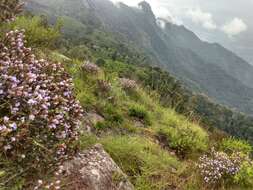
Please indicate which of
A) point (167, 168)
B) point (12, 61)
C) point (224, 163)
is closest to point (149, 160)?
point (167, 168)

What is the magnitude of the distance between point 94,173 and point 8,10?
2.88 metres

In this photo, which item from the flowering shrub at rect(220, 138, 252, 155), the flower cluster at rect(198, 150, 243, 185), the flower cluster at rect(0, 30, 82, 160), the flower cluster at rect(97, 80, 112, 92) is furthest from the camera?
the flower cluster at rect(97, 80, 112, 92)

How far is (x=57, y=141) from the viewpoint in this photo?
189 inches

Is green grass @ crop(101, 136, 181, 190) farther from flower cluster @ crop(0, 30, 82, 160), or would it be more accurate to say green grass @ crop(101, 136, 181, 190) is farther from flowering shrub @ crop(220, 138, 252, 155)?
flowering shrub @ crop(220, 138, 252, 155)

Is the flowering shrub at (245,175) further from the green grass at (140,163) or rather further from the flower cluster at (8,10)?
the flower cluster at (8,10)

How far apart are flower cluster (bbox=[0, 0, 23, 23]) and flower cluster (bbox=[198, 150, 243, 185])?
475 cm

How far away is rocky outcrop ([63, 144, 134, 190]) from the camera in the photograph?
18.3 ft

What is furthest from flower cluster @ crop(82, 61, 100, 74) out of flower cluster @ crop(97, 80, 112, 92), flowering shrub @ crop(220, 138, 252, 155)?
flowering shrub @ crop(220, 138, 252, 155)

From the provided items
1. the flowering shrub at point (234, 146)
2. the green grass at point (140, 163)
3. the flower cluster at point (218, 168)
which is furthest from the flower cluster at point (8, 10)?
the flowering shrub at point (234, 146)

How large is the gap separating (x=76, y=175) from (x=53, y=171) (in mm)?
1298

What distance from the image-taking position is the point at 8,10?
21.2 ft

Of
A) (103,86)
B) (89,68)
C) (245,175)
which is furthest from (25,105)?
(89,68)

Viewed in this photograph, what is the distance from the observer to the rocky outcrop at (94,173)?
5585 millimetres

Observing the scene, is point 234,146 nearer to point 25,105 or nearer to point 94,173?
point 94,173
